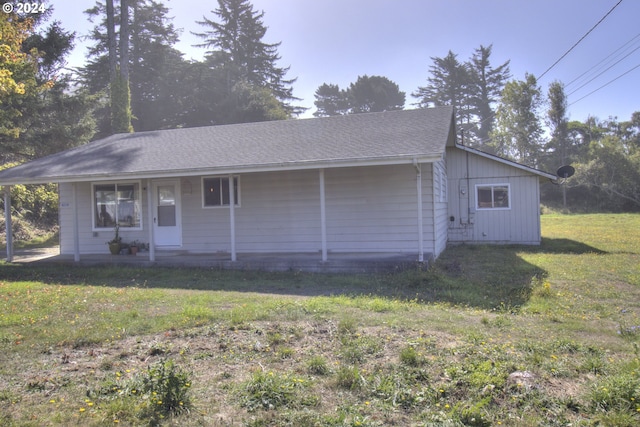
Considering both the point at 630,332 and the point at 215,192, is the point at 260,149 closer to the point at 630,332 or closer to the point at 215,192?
the point at 215,192

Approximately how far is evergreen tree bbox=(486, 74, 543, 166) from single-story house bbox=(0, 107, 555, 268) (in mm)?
23748

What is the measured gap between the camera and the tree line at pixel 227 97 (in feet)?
64.7

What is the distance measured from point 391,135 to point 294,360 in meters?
7.61

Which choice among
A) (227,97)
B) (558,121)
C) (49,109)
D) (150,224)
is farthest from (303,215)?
(558,121)

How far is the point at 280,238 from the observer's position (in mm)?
11422

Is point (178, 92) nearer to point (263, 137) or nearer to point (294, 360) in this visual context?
point (263, 137)

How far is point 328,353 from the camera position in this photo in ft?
14.3

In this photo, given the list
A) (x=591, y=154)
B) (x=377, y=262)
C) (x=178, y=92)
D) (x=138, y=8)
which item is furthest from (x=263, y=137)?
(x=591, y=154)

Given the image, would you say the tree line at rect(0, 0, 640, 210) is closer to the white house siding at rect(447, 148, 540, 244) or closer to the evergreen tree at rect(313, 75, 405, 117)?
the evergreen tree at rect(313, 75, 405, 117)

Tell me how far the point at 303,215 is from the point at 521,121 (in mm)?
29693

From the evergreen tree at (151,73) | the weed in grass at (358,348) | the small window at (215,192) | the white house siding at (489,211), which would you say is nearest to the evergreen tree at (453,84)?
the evergreen tree at (151,73)

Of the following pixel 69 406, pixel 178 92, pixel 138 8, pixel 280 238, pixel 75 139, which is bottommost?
pixel 69 406

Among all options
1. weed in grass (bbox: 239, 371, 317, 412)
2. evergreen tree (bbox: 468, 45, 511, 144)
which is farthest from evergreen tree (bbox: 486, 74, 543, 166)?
weed in grass (bbox: 239, 371, 317, 412)

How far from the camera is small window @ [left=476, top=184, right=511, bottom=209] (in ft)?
46.8
